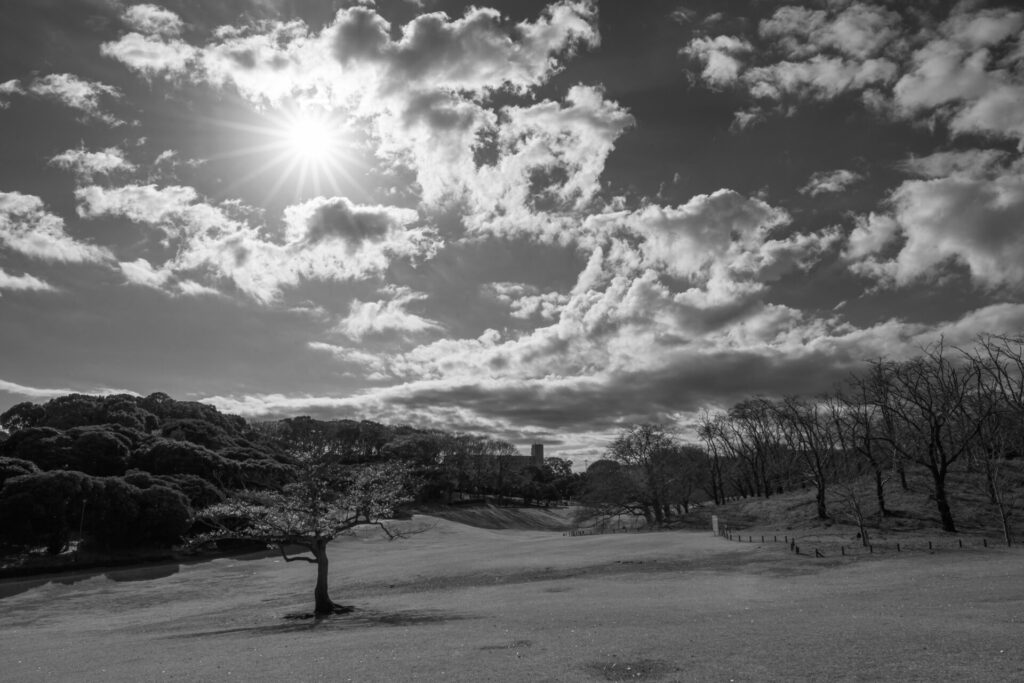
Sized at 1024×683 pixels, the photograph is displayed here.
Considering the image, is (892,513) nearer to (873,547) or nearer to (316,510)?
(873,547)

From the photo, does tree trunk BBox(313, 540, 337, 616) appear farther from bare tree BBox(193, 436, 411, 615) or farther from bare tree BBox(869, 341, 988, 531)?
bare tree BBox(869, 341, 988, 531)

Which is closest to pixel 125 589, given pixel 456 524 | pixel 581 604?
pixel 581 604

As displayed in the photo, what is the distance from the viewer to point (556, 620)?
2073 cm

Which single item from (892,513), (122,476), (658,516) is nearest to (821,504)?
(892,513)

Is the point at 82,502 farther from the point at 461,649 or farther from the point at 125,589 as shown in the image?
the point at 461,649

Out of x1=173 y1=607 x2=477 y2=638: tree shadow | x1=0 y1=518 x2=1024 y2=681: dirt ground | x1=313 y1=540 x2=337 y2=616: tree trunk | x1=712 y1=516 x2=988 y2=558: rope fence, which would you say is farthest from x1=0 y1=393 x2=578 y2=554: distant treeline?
x1=712 y1=516 x2=988 y2=558: rope fence

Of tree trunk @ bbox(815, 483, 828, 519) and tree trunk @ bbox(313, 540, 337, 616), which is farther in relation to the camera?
tree trunk @ bbox(815, 483, 828, 519)

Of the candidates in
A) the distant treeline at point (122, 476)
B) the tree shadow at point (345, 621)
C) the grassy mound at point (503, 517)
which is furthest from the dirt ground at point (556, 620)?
the grassy mound at point (503, 517)

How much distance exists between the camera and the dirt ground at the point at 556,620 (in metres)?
13.2

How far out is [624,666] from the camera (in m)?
13.2

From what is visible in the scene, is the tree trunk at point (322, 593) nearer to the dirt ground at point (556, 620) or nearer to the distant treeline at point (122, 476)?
the dirt ground at point (556, 620)

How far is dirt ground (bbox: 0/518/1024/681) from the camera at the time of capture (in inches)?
520

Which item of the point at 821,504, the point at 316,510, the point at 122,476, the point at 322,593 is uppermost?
the point at 122,476

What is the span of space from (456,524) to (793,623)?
7982cm
